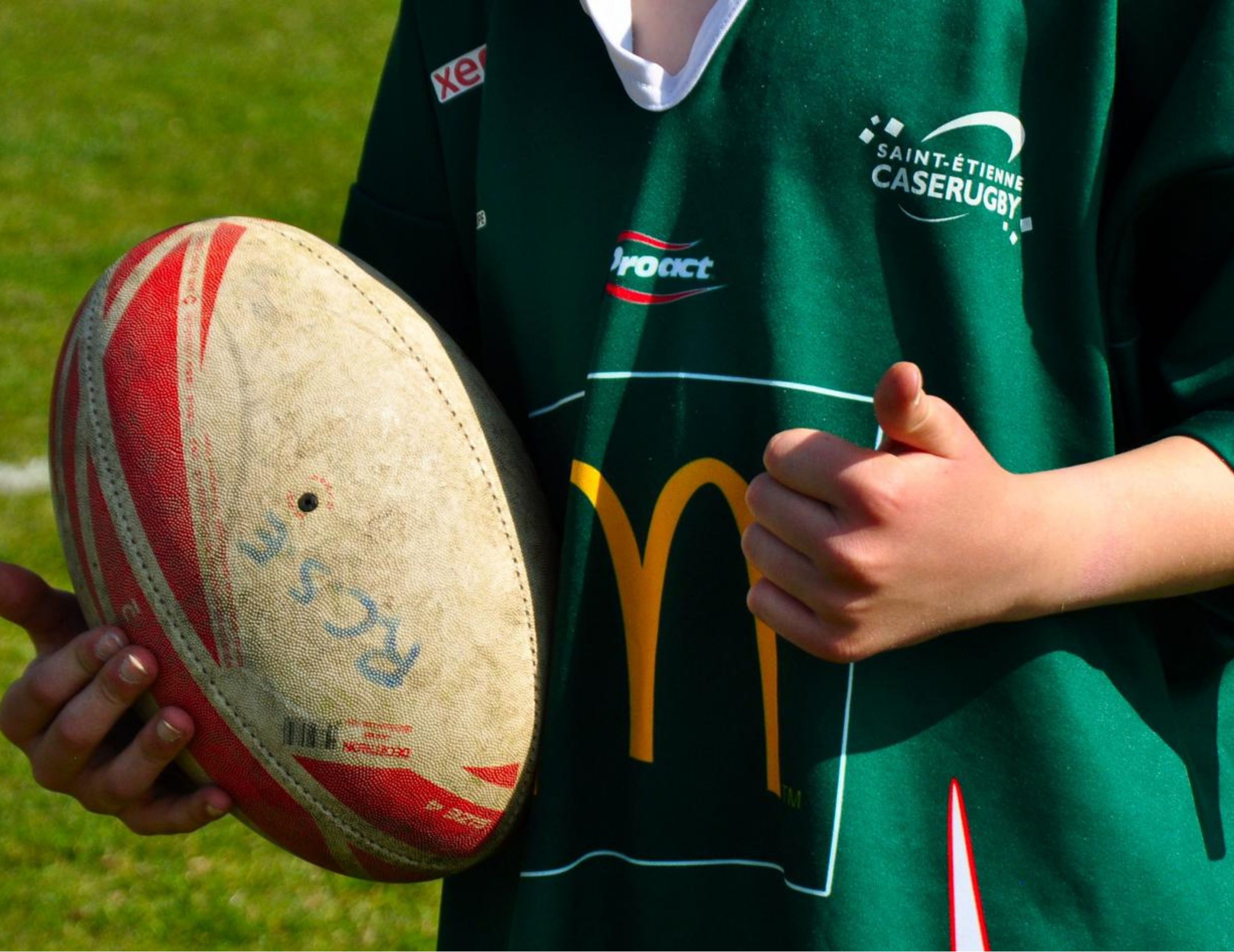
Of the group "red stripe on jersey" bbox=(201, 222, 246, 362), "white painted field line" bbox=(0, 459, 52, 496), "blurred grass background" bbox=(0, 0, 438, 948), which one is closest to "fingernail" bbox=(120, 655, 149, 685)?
"red stripe on jersey" bbox=(201, 222, 246, 362)

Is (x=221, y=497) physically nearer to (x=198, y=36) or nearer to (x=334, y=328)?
(x=334, y=328)

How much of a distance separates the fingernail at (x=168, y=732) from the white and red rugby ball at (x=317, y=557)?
0.07 ft

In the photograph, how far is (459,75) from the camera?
5.36 feet

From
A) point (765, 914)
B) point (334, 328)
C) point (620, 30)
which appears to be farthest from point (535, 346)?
point (765, 914)

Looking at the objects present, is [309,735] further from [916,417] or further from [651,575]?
[916,417]

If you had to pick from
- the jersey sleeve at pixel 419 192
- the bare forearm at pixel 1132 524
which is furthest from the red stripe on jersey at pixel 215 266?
the bare forearm at pixel 1132 524

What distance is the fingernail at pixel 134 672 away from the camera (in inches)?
58.9

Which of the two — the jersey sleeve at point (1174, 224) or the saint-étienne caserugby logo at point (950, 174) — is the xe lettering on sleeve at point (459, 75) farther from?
the jersey sleeve at point (1174, 224)

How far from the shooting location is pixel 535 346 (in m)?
1.55

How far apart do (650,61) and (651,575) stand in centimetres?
46

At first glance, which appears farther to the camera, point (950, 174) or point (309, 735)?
point (309, 735)

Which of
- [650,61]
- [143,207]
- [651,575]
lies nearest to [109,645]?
[651,575]

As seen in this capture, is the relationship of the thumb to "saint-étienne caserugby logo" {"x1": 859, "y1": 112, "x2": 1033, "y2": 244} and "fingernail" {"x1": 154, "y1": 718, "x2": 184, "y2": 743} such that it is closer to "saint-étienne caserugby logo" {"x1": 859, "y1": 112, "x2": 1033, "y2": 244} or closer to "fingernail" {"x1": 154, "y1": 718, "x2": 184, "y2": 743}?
"saint-étienne caserugby logo" {"x1": 859, "y1": 112, "x2": 1033, "y2": 244}

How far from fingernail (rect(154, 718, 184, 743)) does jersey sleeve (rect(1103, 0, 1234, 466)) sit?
2.97 feet
